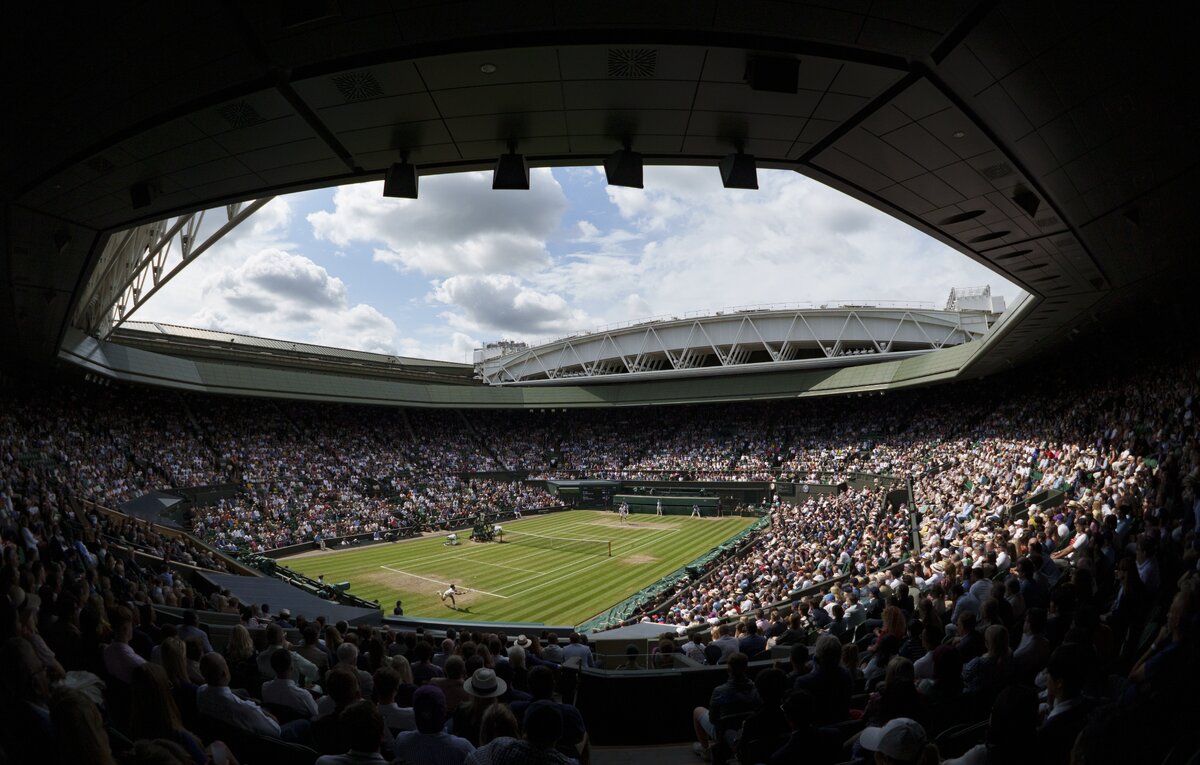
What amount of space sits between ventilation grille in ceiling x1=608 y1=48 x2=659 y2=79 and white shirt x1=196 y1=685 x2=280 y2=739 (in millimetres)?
5792

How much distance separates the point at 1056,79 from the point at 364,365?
4634 centimetres

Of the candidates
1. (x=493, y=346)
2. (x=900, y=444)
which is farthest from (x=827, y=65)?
(x=493, y=346)

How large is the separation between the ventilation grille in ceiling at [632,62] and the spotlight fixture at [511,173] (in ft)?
5.68

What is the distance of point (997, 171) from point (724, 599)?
543 inches

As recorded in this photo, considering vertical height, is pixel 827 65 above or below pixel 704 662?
Answer: above

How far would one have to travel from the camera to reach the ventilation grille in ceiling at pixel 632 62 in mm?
5287

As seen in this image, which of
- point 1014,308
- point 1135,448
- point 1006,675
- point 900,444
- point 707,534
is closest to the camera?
point 1006,675

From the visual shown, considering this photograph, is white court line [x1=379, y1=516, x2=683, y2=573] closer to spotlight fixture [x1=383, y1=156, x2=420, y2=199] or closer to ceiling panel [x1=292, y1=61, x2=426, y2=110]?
spotlight fixture [x1=383, y1=156, x2=420, y2=199]

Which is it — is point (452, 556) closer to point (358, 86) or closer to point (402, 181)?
point (402, 181)

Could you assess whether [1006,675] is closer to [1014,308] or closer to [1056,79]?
[1056,79]

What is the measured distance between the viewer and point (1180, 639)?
395 cm

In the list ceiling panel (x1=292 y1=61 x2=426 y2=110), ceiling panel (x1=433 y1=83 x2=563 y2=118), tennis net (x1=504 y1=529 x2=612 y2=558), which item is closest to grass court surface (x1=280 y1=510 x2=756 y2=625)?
tennis net (x1=504 y1=529 x2=612 y2=558)

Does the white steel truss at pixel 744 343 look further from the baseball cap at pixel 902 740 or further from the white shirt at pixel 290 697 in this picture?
the baseball cap at pixel 902 740

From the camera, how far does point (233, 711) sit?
430cm
